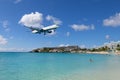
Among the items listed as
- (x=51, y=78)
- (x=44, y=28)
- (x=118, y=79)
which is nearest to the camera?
(x=118, y=79)

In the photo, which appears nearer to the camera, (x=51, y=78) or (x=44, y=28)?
(x=51, y=78)

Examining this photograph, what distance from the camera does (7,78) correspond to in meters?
29.9

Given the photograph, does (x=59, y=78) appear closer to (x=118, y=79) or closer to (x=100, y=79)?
(x=100, y=79)

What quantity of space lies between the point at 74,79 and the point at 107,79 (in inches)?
155

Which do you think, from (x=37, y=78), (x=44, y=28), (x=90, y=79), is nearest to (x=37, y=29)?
(x=44, y=28)

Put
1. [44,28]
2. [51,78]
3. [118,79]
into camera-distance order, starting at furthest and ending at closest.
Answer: [44,28] < [51,78] < [118,79]

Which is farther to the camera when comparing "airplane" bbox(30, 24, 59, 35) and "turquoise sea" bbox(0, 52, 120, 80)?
"airplane" bbox(30, 24, 59, 35)

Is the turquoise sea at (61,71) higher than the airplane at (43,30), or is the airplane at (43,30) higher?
the airplane at (43,30)

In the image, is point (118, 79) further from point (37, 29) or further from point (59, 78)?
point (37, 29)

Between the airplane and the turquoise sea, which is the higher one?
the airplane

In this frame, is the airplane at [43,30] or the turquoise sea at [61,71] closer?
the turquoise sea at [61,71]

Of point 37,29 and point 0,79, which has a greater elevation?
point 37,29

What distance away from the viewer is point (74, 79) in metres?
28.6

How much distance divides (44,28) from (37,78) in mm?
15518
